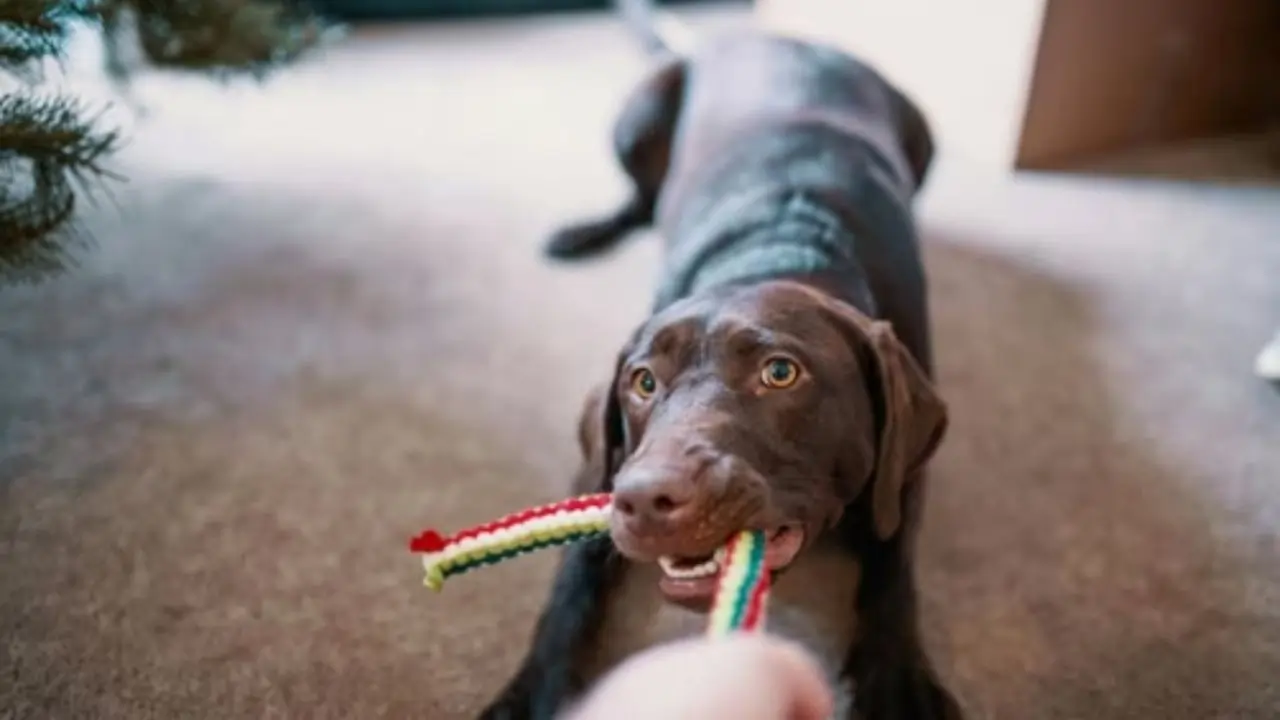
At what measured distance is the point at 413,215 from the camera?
2.43 metres

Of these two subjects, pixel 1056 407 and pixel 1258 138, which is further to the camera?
pixel 1258 138

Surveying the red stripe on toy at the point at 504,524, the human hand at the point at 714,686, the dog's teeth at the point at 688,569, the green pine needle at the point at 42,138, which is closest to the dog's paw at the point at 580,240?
the green pine needle at the point at 42,138

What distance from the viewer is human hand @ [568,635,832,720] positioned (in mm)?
734

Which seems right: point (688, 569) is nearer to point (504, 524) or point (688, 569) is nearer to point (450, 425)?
point (504, 524)

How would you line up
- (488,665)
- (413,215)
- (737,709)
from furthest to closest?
1. (413,215)
2. (488,665)
3. (737,709)

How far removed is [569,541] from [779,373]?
27 centimetres

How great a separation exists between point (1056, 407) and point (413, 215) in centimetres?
127

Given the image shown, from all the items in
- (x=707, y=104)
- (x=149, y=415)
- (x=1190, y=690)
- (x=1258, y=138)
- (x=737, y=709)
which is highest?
(x=737, y=709)

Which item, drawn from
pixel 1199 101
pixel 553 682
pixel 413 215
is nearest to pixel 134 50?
pixel 413 215

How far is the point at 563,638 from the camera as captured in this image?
4.25ft

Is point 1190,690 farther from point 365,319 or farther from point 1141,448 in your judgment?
point 365,319

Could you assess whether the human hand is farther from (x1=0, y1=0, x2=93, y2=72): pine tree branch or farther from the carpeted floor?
(x1=0, y1=0, x2=93, y2=72): pine tree branch

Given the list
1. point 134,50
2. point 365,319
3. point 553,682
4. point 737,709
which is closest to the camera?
point 737,709

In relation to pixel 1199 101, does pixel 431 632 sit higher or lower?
higher
